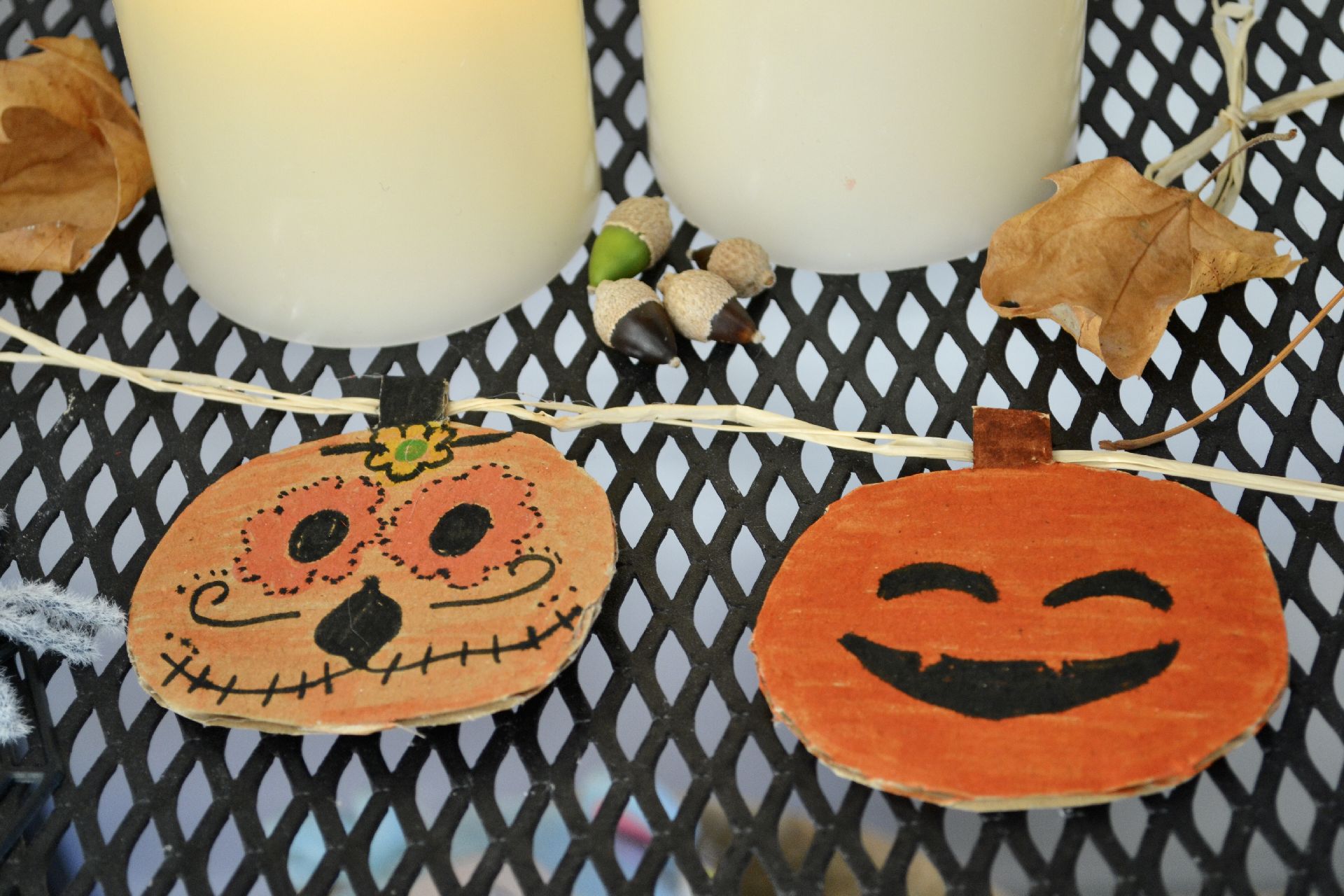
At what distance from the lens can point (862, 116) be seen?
530mm

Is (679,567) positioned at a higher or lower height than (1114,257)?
lower

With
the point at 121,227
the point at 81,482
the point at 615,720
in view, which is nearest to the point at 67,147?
the point at 121,227

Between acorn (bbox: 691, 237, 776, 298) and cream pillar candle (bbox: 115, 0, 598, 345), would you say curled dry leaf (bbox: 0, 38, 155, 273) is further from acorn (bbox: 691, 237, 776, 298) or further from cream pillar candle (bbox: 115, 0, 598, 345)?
acorn (bbox: 691, 237, 776, 298)

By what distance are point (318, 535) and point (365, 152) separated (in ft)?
0.51

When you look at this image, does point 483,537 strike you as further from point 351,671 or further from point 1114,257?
point 1114,257

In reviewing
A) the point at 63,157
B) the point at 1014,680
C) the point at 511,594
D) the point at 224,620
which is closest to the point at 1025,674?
the point at 1014,680

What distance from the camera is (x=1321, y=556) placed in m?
0.73

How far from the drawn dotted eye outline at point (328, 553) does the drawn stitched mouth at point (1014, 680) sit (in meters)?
0.19

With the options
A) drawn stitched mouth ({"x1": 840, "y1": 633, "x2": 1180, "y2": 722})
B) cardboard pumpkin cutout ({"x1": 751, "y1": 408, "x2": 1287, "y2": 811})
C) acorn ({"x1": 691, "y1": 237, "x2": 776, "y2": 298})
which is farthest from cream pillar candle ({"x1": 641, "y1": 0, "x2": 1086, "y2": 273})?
drawn stitched mouth ({"x1": 840, "y1": 633, "x2": 1180, "y2": 722})

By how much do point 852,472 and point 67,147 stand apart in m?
0.42

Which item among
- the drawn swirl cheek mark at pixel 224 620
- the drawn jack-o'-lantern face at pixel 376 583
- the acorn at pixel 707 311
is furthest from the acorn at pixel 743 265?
the drawn swirl cheek mark at pixel 224 620

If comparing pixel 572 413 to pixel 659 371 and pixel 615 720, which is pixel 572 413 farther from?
pixel 615 720

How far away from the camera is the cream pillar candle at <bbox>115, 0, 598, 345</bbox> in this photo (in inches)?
19.1

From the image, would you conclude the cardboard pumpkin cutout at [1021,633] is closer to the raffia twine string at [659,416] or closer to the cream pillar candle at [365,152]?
the raffia twine string at [659,416]
